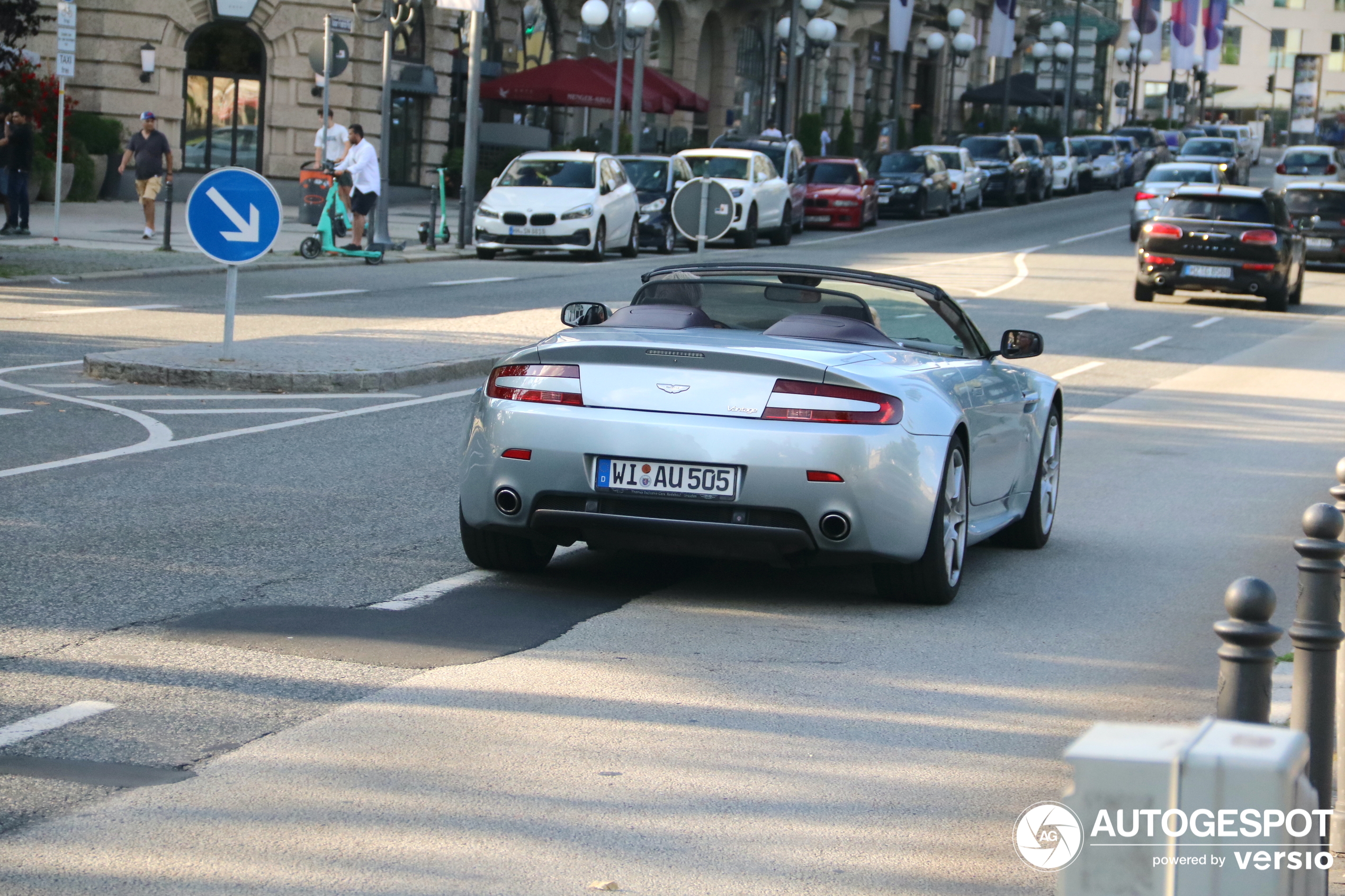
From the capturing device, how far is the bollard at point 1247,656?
3.62 metres

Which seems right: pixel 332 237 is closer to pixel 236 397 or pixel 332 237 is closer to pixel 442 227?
pixel 442 227

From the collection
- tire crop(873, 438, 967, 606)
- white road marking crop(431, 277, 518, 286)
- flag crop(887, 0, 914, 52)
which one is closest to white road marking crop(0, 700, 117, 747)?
tire crop(873, 438, 967, 606)

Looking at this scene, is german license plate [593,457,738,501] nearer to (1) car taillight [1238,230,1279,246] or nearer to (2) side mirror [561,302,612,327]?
(2) side mirror [561,302,612,327]

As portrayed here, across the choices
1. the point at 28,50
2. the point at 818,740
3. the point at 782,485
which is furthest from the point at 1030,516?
the point at 28,50

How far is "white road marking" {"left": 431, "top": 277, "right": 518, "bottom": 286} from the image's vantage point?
2375 centimetres

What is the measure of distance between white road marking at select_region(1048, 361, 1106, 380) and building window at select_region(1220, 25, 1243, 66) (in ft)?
464

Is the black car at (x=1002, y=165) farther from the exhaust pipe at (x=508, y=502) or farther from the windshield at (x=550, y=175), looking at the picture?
the exhaust pipe at (x=508, y=502)

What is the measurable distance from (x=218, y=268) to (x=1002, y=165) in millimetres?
30822

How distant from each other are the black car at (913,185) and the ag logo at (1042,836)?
131 feet

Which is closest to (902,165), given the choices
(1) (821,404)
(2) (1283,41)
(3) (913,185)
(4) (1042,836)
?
(3) (913,185)

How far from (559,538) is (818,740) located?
6.75 ft

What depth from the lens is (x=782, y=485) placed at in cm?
666

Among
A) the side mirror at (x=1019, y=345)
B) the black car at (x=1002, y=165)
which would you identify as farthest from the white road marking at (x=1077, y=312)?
the black car at (x=1002, y=165)

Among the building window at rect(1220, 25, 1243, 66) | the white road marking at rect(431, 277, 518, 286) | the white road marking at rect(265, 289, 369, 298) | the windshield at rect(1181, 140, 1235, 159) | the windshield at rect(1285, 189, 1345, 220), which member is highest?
the building window at rect(1220, 25, 1243, 66)
